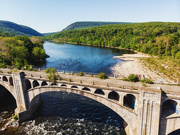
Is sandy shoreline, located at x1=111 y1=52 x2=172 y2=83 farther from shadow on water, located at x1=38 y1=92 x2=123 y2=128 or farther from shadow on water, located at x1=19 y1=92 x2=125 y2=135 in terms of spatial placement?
shadow on water, located at x1=19 y1=92 x2=125 y2=135

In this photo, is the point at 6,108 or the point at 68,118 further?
the point at 6,108

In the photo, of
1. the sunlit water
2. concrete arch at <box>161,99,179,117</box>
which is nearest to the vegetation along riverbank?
concrete arch at <box>161,99,179,117</box>

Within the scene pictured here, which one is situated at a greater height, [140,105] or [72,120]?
[140,105]

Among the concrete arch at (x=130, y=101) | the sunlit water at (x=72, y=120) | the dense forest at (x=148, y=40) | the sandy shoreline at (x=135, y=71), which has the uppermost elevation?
the dense forest at (x=148, y=40)

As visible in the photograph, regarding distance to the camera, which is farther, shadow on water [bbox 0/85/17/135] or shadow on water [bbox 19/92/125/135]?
shadow on water [bbox 0/85/17/135]

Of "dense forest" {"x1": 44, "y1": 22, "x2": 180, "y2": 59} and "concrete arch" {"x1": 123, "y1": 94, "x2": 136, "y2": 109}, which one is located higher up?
"dense forest" {"x1": 44, "y1": 22, "x2": 180, "y2": 59}

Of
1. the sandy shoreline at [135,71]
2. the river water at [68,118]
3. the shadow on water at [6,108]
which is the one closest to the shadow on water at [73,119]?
the river water at [68,118]

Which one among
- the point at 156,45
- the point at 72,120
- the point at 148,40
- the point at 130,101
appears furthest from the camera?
the point at 148,40

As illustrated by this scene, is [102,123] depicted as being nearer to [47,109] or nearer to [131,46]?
[47,109]

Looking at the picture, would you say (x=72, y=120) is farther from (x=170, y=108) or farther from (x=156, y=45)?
(x=156, y=45)

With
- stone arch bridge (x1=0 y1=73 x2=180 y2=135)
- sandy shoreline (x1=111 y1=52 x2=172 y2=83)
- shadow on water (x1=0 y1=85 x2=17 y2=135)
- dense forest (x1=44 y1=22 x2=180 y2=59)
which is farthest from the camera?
dense forest (x1=44 y1=22 x2=180 y2=59)

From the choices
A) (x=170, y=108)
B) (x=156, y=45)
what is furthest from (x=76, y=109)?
(x=156, y=45)

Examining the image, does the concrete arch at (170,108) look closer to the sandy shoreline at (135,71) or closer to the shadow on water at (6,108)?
the sandy shoreline at (135,71)
